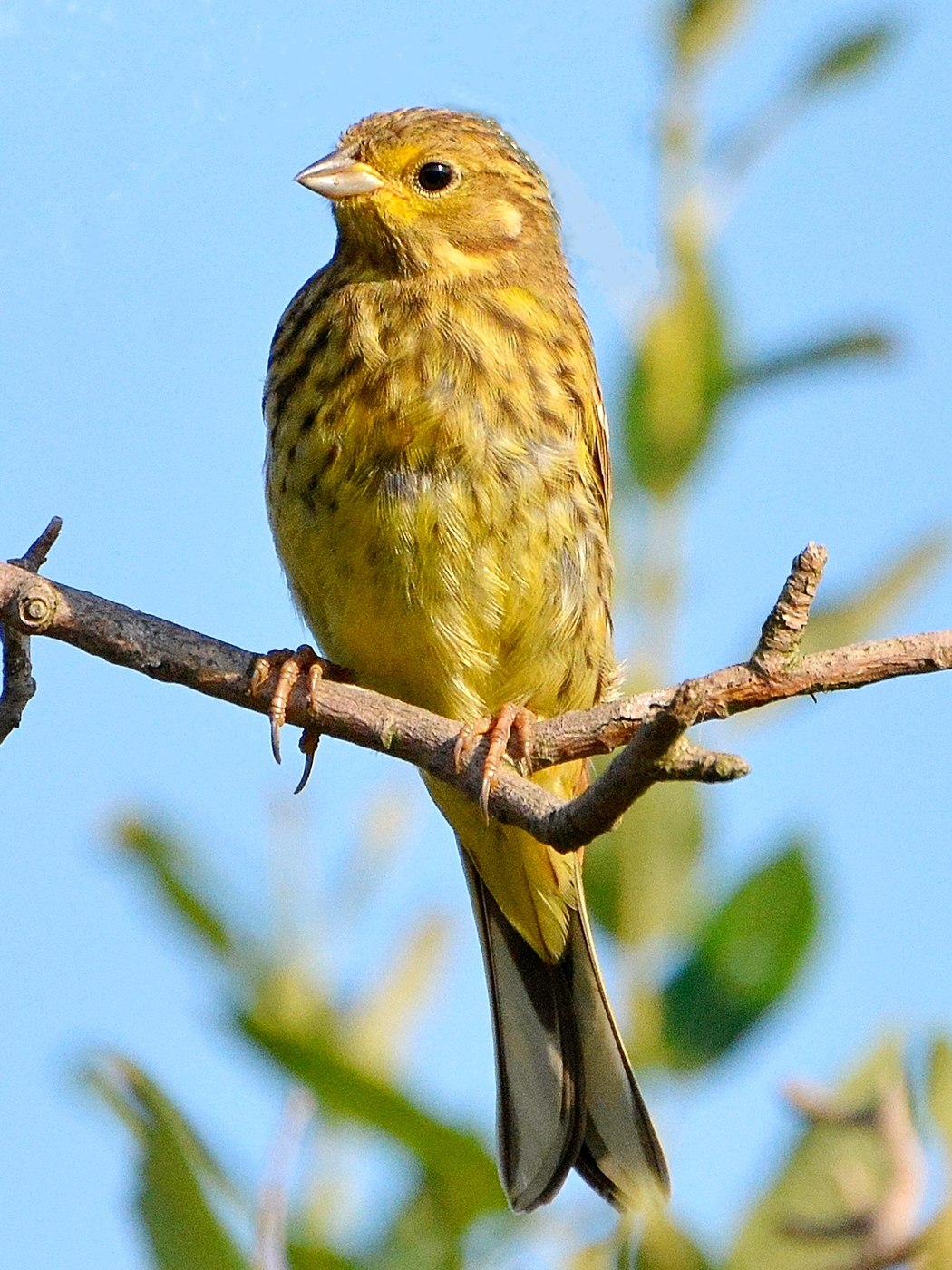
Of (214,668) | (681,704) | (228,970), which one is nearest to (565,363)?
(214,668)

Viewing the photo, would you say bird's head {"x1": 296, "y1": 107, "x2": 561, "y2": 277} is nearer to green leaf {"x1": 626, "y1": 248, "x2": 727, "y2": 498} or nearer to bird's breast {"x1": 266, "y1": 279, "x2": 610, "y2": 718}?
bird's breast {"x1": 266, "y1": 279, "x2": 610, "y2": 718}

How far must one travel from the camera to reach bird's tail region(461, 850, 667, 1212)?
337cm

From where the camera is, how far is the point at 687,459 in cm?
269

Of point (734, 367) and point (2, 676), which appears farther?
point (2, 676)

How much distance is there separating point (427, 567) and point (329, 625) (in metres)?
0.30

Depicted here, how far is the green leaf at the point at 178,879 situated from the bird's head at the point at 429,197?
2.22m

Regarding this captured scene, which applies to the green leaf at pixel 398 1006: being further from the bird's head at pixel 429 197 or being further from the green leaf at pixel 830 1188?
the bird's head at pixel 429 197

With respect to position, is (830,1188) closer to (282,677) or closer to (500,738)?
(500,738)

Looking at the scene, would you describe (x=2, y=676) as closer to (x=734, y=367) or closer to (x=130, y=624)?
(x=130, y=624)

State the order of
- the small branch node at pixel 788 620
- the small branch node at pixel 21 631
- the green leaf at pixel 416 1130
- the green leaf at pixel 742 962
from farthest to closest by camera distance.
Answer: the small branch node at pixel 21 631, the small branch node at pixel 788 620, the green leaf at pixel 742 962, the green leaf at pixel 416 1130

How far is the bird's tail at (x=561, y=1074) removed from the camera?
11.0ft

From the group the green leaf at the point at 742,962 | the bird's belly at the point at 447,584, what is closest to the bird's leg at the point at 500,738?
the bird's belly at the point at 447,584

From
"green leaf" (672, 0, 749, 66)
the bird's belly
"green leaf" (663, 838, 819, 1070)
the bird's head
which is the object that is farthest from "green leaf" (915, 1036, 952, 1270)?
the bird's head

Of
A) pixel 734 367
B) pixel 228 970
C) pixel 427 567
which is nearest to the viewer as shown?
pixel 228 970
